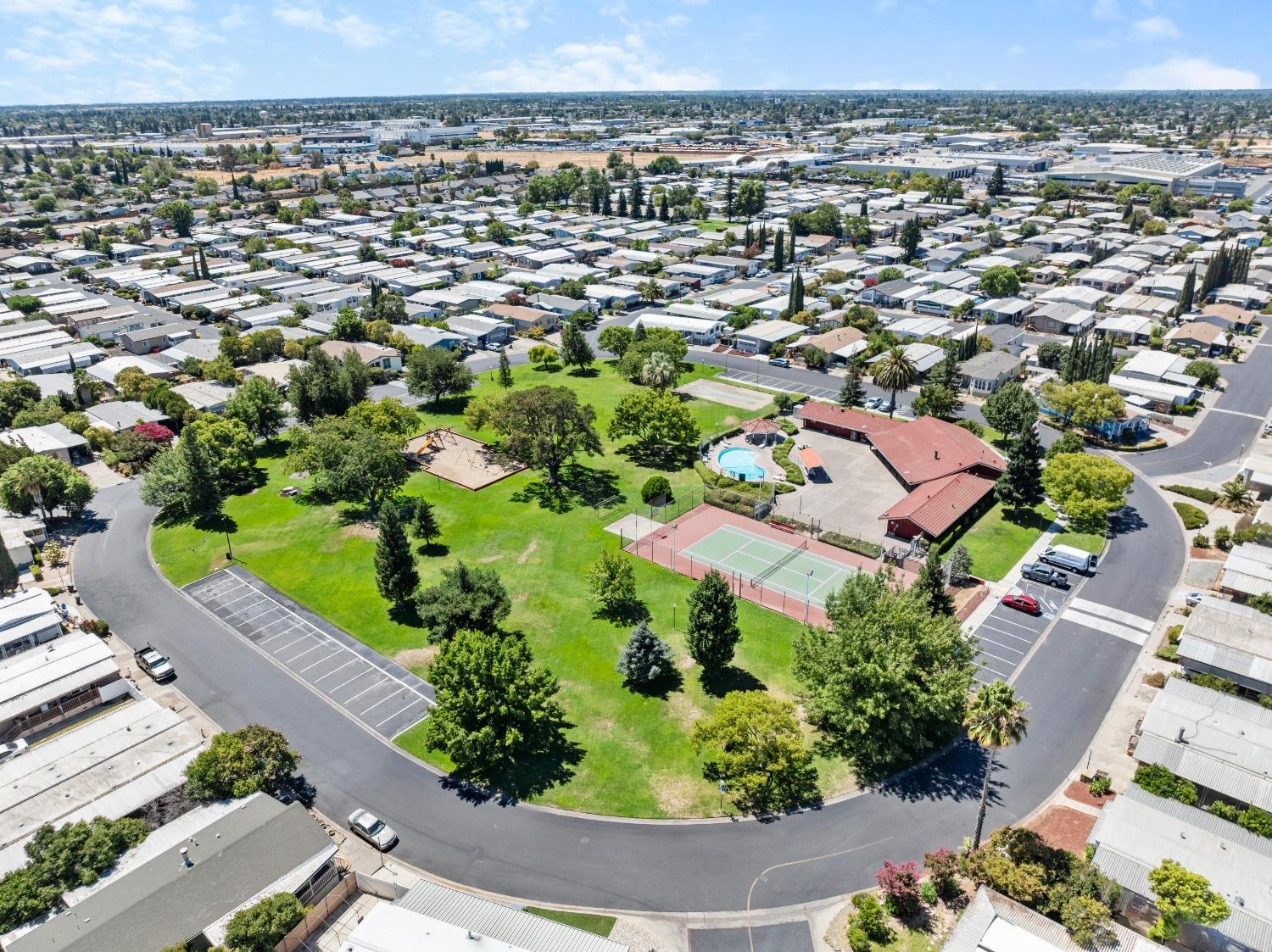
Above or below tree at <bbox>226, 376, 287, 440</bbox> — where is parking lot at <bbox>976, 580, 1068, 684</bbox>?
below

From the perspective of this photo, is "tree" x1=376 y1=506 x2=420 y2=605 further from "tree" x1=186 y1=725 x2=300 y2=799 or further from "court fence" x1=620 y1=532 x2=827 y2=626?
"court fence" x1=620 y1=532 x2=827 y2=626

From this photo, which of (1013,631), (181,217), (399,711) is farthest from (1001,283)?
(181,217)

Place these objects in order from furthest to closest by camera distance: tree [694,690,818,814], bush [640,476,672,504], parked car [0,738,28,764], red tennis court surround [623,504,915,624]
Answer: bush [640,476,672,504] → red tennis court surround [623,504,915,624] → parked car [0,738,28,764] → tree [694,690,818,814]

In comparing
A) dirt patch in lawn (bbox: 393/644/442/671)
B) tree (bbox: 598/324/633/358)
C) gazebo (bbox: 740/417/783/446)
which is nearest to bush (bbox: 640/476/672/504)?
gazebo (bbox: 740/417/783/446)

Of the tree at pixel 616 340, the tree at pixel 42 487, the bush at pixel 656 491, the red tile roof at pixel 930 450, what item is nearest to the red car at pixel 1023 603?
the red tile roof at pixel 930 450

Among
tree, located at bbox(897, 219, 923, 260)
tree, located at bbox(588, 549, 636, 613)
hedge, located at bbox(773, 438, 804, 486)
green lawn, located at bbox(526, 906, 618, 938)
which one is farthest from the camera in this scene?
tree, located at bbox(897, 219, 923, 260)

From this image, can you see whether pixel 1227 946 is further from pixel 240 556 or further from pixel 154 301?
pixel 154 301

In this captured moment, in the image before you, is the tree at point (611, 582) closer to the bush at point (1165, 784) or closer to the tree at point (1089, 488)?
the bush at point (1165, 784)
